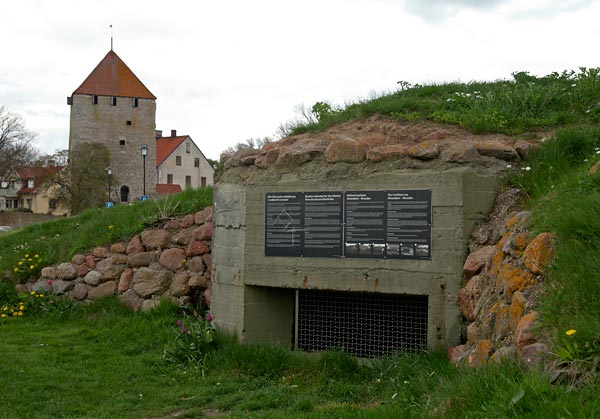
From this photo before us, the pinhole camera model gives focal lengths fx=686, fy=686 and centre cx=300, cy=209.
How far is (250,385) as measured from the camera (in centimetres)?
630

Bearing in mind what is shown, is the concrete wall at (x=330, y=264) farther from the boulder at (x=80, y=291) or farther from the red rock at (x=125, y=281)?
the boulder at (x=80, y=291)

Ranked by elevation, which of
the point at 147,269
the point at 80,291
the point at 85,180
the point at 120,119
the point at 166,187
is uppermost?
the point at 120,119

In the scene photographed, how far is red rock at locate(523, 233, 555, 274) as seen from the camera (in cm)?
480

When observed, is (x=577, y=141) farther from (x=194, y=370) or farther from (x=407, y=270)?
(x=194, y=370)

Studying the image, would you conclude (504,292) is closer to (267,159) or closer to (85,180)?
(267,159)

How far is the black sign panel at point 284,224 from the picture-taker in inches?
285

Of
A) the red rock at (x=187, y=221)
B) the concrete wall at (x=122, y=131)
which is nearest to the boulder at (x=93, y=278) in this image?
the red rock at (x=187, y=221)

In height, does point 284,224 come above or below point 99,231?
above

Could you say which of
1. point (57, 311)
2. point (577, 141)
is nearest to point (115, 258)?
point (57, 311)

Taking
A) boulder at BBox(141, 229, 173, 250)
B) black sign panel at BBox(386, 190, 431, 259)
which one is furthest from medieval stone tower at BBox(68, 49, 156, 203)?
black sign panel at BBox(386, 190, 431, 259)

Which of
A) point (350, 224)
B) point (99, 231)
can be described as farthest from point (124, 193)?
point (350, 224)

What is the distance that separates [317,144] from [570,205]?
10.6 feet

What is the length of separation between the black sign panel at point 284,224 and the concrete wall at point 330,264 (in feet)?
0.26

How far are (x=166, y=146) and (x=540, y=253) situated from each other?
7133 centimetres
